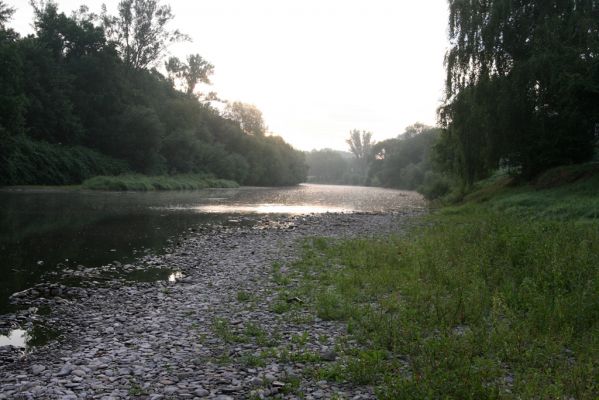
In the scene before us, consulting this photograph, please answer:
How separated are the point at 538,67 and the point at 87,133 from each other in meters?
67.2

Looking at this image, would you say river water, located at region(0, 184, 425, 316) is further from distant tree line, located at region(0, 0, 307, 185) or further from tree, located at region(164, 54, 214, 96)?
tree, located at region(164, 54, 214, 96)

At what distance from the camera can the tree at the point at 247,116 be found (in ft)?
419

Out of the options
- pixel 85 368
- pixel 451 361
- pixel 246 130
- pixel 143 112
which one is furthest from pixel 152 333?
pixel 246 130

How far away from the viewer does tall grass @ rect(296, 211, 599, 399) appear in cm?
579

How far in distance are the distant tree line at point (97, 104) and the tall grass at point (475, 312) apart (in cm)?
4495

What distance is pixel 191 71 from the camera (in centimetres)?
10581

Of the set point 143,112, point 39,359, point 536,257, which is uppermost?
point 143,112

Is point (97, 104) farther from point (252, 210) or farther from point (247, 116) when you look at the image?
point (247, 116)

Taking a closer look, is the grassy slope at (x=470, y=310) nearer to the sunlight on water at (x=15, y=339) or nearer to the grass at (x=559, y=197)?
the grass at (x=559, y=197)

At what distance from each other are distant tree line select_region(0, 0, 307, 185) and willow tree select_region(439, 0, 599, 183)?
41936 millimetres

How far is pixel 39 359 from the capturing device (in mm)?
7285

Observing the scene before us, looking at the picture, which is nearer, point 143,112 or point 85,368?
point 85,368

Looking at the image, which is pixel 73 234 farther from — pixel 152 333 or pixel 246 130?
pixel 246 130

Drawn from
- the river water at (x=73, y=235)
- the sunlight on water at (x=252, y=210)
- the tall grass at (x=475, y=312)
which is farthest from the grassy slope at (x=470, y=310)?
the sunlight on water at (x=252, y=210)
